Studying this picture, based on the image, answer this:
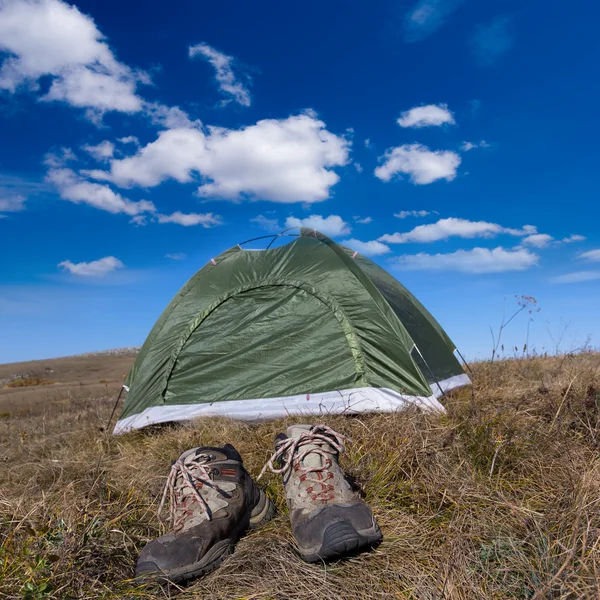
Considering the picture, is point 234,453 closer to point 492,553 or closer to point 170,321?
point 492,553

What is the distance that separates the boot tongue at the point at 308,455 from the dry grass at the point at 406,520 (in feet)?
1.17

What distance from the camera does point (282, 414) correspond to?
5.12 metres

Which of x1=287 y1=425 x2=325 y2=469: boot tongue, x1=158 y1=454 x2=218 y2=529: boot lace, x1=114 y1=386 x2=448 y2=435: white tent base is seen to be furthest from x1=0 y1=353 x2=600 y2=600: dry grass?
x1=114 y1=386 x2=448 y2=435: white tent base

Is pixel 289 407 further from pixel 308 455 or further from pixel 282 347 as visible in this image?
pixel 308 455

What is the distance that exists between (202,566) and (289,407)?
3064 mm

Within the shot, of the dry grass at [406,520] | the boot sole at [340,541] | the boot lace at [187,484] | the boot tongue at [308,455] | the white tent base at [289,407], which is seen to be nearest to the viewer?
the dry grass at [406,520]

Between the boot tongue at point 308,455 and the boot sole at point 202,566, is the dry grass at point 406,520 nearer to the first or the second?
the boot sole at point 202,566

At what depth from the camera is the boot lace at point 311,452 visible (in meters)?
2.45

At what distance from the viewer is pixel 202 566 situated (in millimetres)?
2137

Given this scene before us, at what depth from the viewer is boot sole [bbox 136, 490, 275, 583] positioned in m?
2.04

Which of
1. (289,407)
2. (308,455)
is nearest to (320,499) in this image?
(308,455)

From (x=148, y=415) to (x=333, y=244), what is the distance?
3028 millimetres

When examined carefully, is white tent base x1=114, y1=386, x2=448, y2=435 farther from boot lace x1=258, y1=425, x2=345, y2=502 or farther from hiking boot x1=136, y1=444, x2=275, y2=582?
hiking boot x1=136, y1=444, x2=275, y2=582

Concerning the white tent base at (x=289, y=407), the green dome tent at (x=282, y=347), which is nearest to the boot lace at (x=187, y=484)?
the white tent base at (x=289, y=407)
